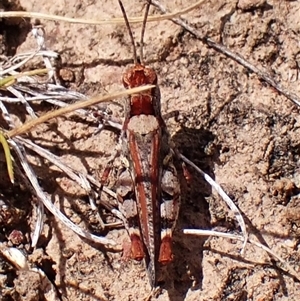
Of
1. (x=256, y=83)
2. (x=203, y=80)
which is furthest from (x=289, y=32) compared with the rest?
(x=203, y=80)

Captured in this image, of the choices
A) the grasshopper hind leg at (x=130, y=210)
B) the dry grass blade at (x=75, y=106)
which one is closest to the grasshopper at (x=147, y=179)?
the grasshopper hind leg at (x=130, y=210)

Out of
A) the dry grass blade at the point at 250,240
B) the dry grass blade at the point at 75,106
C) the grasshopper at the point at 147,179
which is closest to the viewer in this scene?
the dry grass blade at the point at 75,106

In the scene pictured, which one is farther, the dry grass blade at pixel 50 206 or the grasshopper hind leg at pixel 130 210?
the dry grass blade at pixel 50 206

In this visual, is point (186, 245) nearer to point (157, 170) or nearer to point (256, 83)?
point (157, 170)

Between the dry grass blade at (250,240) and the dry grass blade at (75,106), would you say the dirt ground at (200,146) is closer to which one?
the dry grass blade at (250,240)

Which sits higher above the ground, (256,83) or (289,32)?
(289,32)

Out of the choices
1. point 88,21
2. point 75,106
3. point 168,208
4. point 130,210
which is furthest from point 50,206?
point 88,21
